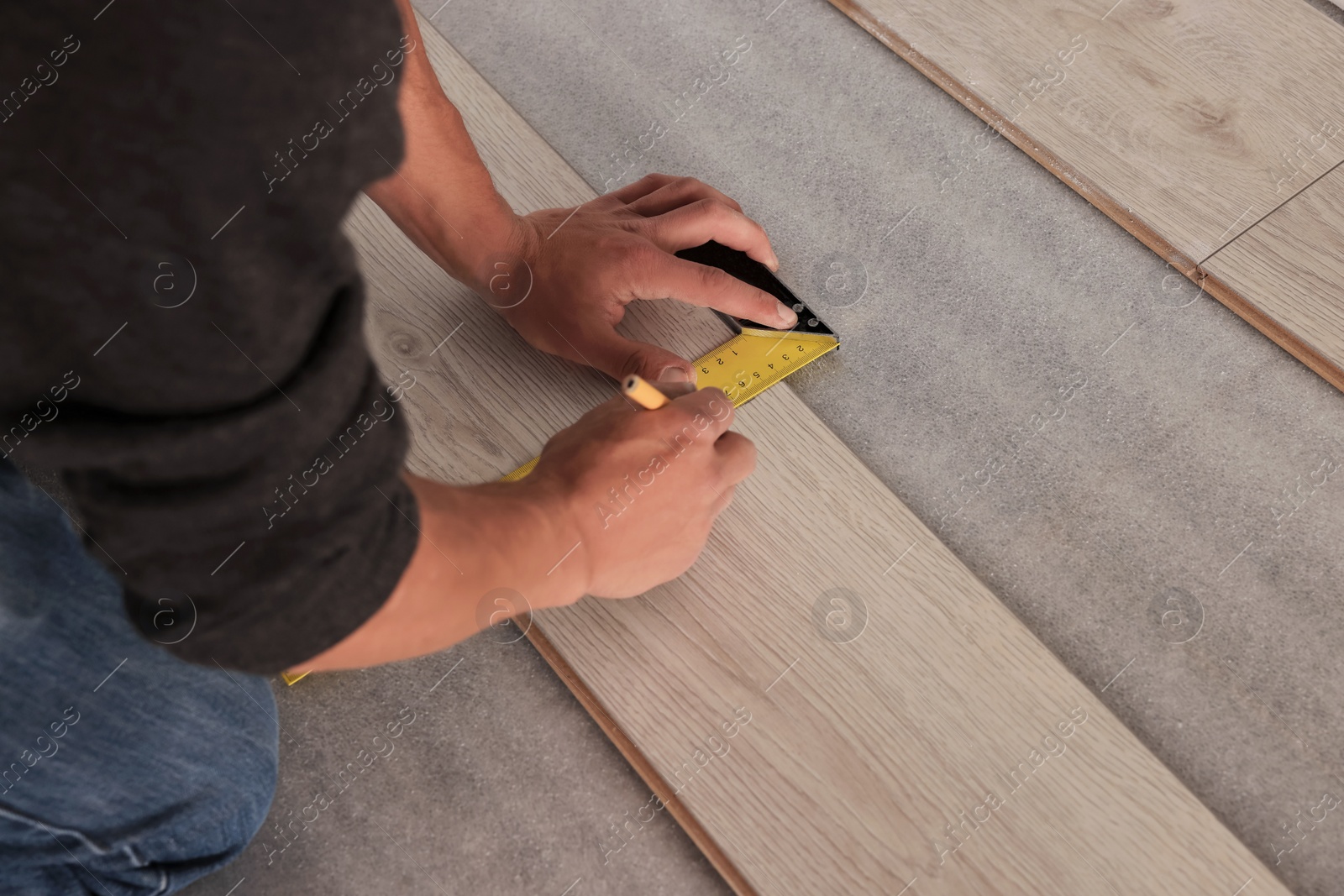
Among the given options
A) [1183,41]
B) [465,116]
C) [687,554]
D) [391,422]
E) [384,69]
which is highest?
[384,69]

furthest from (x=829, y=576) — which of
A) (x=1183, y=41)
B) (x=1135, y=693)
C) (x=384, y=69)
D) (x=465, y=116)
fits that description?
(x=1183, y=41)

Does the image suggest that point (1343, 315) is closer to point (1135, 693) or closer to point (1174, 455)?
point (1174, 455)

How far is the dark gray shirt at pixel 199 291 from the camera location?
619mm

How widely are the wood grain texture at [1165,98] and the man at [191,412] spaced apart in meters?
1.18

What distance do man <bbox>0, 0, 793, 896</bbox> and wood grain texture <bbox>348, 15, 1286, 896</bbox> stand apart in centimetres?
28

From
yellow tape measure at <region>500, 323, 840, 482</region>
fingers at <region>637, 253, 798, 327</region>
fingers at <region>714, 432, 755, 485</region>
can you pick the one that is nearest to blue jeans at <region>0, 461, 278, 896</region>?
yellow tape measure at <region>500, 323, 840, 482</region>

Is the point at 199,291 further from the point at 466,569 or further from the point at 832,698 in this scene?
the point at 832,698

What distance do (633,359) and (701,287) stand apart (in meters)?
0.16

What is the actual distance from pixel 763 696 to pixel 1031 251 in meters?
0.92

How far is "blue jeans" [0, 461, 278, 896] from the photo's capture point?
98 cm

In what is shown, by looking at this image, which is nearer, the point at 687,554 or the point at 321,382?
the point at 321,382

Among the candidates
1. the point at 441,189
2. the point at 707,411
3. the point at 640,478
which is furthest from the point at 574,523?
the point at 441,189

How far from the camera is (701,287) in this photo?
134 centimetres

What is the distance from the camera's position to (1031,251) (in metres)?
1.58
